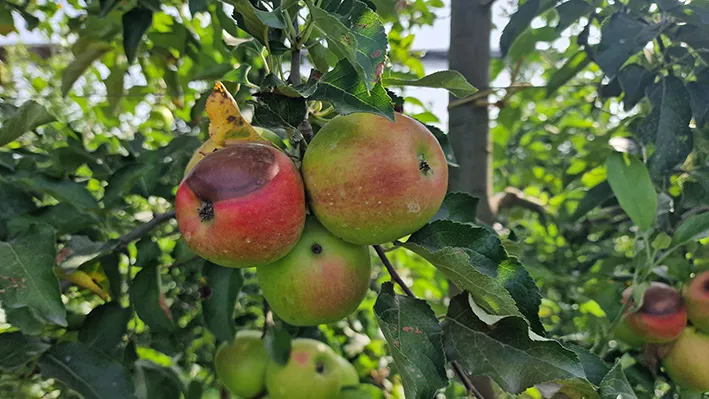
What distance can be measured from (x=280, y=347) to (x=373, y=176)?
585mm

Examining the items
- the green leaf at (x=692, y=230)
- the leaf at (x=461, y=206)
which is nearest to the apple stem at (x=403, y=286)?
the leaf at (x=461, y=206)

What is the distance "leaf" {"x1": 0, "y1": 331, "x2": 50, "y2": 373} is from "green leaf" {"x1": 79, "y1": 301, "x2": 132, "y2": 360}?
0.31ft

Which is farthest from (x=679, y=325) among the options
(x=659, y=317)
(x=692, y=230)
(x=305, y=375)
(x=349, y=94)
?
(x=349, y=94)

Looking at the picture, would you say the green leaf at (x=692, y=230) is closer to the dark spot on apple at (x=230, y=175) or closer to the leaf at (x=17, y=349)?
the dark spot on apple at (x=230, y=175)

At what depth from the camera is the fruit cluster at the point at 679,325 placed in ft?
3.51

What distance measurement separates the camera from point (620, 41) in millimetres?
1010

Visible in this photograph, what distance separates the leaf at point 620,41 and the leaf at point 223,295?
0.74m

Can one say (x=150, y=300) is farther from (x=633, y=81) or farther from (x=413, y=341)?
(x=633, y=81)

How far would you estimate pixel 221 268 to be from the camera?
1.04m

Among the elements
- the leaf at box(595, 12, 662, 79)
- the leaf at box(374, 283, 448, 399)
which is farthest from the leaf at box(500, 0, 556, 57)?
the leaf at box(374, 283, 448, 399)

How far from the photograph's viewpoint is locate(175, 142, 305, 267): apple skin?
64cm

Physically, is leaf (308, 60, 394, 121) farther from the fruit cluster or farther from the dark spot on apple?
the fruit cluster

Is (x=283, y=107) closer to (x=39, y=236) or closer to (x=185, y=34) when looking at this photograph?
(x=39, y=236)

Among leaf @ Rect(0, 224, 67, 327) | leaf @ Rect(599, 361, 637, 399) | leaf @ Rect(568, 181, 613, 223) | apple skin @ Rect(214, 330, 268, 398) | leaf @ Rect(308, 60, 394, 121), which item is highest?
leaf @ Rect(308, 60, 394, 121)
